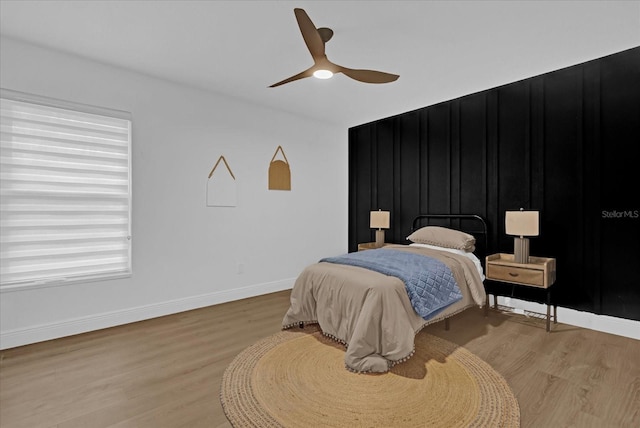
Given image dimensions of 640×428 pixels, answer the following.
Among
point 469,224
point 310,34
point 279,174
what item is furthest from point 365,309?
point 279,174

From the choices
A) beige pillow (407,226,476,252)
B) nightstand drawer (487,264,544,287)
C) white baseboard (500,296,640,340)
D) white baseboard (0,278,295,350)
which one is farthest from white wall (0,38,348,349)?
white baseboard (500,296,640,340)

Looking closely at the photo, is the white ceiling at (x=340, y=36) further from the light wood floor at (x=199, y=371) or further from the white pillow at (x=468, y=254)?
the light wood floor at (x=199, y=371)

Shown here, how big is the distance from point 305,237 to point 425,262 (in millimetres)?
2367

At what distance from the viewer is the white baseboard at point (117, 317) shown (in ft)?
9.12

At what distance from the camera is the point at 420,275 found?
2707 mm

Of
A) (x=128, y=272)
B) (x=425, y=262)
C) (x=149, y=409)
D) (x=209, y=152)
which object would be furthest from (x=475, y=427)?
(x=209, y=152)

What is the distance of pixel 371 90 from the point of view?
12.8ft

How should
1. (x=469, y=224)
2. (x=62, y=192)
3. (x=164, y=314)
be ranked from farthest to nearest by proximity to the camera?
(x=469, y=224)
(x=164, y=314)
(x=62, y=192)

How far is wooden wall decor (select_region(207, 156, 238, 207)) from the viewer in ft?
13.1

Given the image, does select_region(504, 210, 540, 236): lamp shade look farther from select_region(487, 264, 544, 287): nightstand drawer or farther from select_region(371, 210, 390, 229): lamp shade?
select_region(371, 210, 390, 229): lamp shade

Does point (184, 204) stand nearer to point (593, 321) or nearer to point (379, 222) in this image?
point (379, 222)

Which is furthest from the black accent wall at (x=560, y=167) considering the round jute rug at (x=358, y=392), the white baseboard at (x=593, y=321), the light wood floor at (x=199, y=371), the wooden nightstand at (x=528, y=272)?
the round jute rug at (x=358, y=392)

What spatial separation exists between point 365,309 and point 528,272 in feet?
6.12

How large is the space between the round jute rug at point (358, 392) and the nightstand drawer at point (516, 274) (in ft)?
3.47
